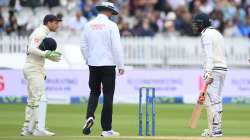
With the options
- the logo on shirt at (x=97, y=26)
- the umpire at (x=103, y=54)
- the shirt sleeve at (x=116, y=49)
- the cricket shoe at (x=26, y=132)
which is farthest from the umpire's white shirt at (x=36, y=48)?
the shirt sleeve at (x=116, y=49)

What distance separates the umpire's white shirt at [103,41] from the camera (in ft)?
45.6

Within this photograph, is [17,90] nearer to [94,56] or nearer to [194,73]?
[194,73]

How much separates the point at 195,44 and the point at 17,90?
686cm

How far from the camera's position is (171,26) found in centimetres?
2856

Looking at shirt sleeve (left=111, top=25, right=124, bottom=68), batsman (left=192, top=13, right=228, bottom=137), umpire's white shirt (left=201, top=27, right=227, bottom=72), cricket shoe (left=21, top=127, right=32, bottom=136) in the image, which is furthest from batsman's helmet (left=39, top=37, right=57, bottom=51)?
umpire's white shirt (left=201, top=27, right=227, bottom=72)

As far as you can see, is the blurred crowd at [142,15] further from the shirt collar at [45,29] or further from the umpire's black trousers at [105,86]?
the umpire's black trousers at [105,86]

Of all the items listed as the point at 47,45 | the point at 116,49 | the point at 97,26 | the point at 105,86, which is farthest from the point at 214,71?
the point at 47,45

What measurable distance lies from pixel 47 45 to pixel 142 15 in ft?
48.3

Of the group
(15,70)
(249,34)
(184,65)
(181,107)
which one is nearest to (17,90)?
(15,70)

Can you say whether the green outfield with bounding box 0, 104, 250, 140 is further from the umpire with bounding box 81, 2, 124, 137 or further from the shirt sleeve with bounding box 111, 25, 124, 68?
the shirt sleeve with bounding box 111, 25, 124, 68

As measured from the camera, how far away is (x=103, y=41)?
13.9 meters

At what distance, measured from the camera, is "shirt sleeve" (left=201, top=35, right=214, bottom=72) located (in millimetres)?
13807

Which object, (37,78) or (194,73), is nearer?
(37,78)

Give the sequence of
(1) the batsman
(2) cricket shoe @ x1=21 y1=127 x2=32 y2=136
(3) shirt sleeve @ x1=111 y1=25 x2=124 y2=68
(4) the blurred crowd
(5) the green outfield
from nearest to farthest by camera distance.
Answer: (3) shirt sleeve @ x1=111 y1=25 x2=124 y2=68 → (1) the batsman → (2) cricket shoe @ x1=21 y1=127 x2=32 y2=136 → (5) the green outfield → (4) the blurred crowd
